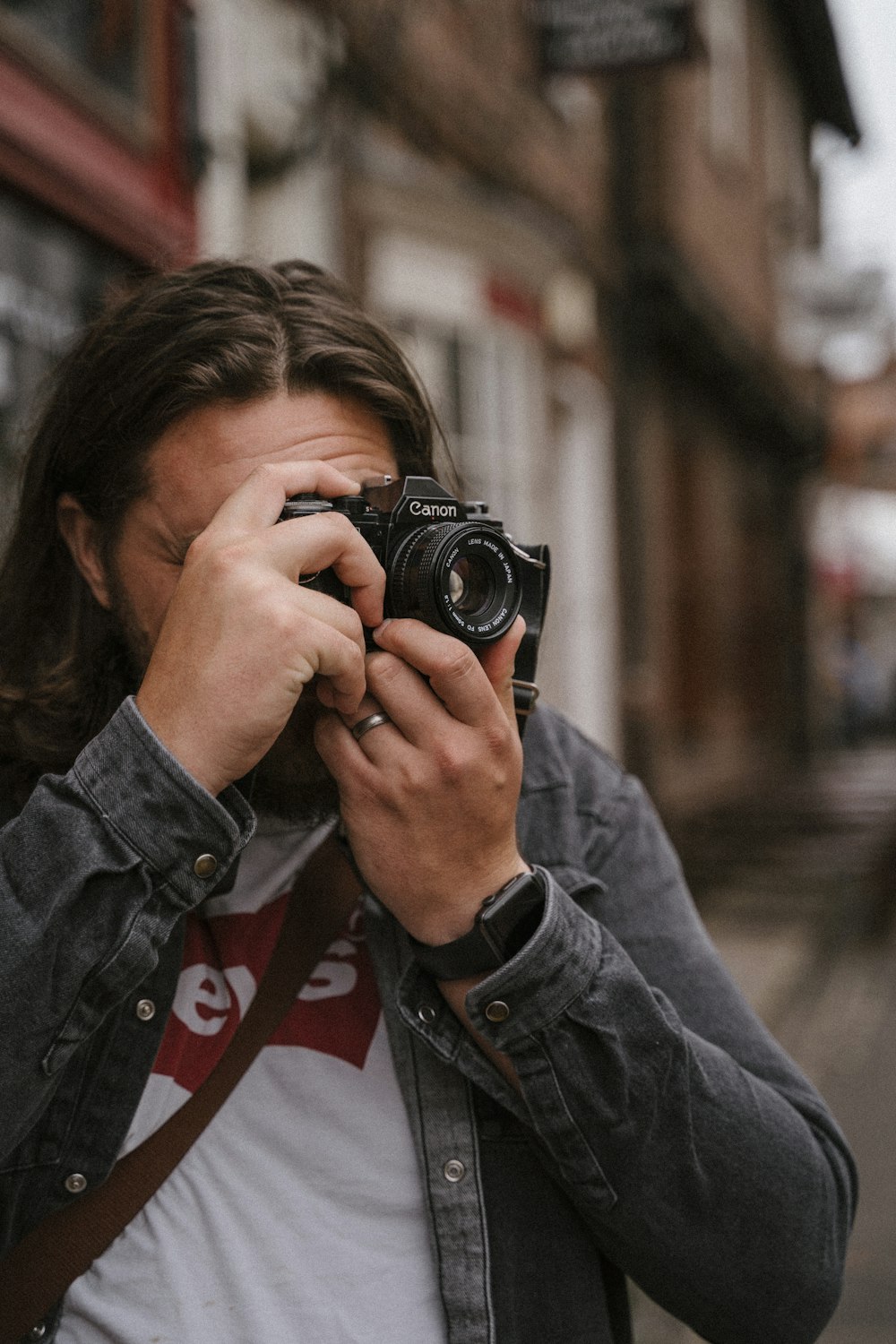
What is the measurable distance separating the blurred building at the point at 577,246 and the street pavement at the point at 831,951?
2.36 ft

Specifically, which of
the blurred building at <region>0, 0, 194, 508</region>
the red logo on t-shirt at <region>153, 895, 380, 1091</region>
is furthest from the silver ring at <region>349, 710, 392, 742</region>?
the blurred building at <region>0, 0, 194, 508</region>

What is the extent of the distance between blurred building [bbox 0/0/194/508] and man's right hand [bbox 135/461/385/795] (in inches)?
77.7

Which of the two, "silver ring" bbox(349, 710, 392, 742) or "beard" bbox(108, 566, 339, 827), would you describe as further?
"beard" bbox(108, 566, 339, 827)

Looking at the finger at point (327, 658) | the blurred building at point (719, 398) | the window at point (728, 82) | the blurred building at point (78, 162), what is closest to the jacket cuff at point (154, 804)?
the finger at point (327, 658)

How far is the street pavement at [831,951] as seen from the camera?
329cm

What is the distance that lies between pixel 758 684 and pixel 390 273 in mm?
7596

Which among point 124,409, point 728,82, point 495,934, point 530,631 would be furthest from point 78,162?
point 728,82

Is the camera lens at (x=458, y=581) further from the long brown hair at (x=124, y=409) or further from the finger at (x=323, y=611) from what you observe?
the long brown hair at (x=124, y=409)

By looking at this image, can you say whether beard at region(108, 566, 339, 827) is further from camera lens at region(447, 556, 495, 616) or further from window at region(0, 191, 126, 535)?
window at region(0, 191, 126, 535)

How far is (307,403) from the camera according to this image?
133 cm

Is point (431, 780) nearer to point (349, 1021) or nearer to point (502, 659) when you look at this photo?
point (502, 659)

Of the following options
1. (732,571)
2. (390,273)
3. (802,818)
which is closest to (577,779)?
(390,273)

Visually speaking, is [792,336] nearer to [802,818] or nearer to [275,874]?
[802,818]

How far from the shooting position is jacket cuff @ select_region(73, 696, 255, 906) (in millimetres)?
1040
